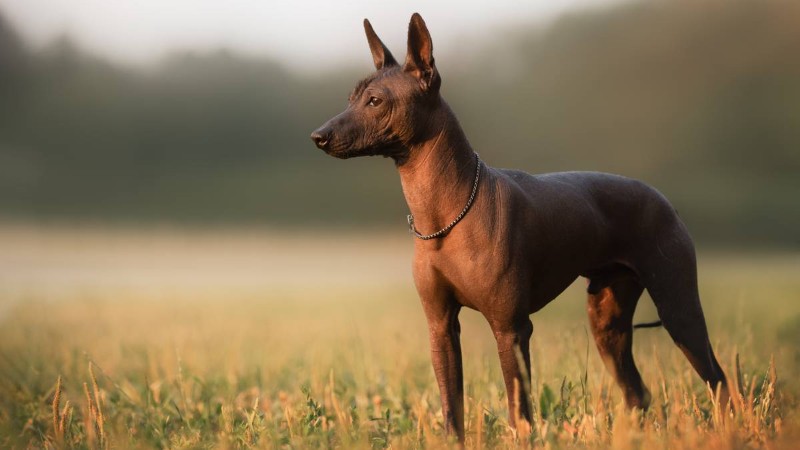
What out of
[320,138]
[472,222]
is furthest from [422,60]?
[472,222]

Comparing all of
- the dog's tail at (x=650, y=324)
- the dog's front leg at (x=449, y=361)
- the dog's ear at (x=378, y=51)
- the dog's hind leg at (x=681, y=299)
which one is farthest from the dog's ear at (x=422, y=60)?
the dog's tail at (x=650, y=324)

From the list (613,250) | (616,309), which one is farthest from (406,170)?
(616,309)

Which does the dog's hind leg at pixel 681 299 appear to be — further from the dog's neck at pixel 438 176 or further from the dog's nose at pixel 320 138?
the dog's nose at pixel 320 138

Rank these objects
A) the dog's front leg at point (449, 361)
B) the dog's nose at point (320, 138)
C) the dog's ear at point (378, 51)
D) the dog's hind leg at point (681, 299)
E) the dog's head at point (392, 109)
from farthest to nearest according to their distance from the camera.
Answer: the dog's hind leg at point (681, 299) < the dog's front leg at point (449, 361) < the dog's ear at point (378, 51) < the dog's head at point (392, 109) < the dog's nose at point (320, 138)

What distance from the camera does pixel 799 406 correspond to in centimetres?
692

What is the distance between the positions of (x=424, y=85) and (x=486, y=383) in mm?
3528

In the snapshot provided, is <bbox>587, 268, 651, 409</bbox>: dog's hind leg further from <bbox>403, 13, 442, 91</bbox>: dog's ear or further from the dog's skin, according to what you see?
<bbox>403, 13, 442, 91</bbox>: dog's ear

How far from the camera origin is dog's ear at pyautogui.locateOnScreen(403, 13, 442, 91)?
18.6 feet

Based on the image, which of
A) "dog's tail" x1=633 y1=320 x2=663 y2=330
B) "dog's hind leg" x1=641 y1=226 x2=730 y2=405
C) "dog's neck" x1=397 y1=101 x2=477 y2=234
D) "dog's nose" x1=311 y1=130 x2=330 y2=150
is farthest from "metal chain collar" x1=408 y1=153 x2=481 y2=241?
"dog's tail" x1=633 y1=320 x2=663 y2=330

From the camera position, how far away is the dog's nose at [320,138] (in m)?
5.52

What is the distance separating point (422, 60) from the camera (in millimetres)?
5750

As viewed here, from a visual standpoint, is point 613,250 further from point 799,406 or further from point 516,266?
point 799,406

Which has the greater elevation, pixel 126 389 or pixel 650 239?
pixel 650 239

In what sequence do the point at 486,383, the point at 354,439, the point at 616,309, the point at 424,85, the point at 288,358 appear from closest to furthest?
the point at 424,85
the point at 354,439
the point at 616,309
the point at 486,383
the point at 288,358
